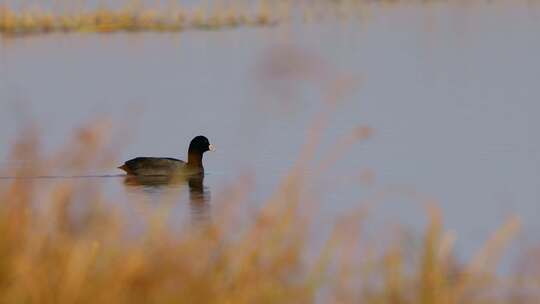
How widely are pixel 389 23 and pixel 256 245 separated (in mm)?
48761

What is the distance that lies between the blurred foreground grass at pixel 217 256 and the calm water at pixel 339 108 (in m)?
0.18

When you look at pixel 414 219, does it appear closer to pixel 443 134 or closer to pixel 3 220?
pixel 3 220

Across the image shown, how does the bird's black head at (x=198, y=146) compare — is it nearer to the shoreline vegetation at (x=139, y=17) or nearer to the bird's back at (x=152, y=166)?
the bird's back at (x=152, y=166)

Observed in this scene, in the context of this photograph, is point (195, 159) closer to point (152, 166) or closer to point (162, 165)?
point (162, 165)

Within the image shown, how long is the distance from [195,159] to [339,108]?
5.27 meters

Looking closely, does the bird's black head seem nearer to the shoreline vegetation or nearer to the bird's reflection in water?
the bird's reflection in water

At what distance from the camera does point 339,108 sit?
878 inches

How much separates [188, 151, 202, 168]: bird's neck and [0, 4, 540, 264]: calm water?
0.62ft

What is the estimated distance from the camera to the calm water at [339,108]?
12.1m

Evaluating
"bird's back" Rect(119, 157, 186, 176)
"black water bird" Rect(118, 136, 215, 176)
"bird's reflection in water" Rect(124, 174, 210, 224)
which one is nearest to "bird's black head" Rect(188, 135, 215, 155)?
"black water bird" Rect(118, 136, 215, 176)

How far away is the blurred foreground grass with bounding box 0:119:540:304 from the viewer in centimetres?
530

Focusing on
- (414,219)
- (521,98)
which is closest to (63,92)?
(521,98)

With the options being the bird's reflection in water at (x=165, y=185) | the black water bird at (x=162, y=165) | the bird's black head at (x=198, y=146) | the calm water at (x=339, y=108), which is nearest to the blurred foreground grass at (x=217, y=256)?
the calm water at (x=339, y=108)

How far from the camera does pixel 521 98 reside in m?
25.8
